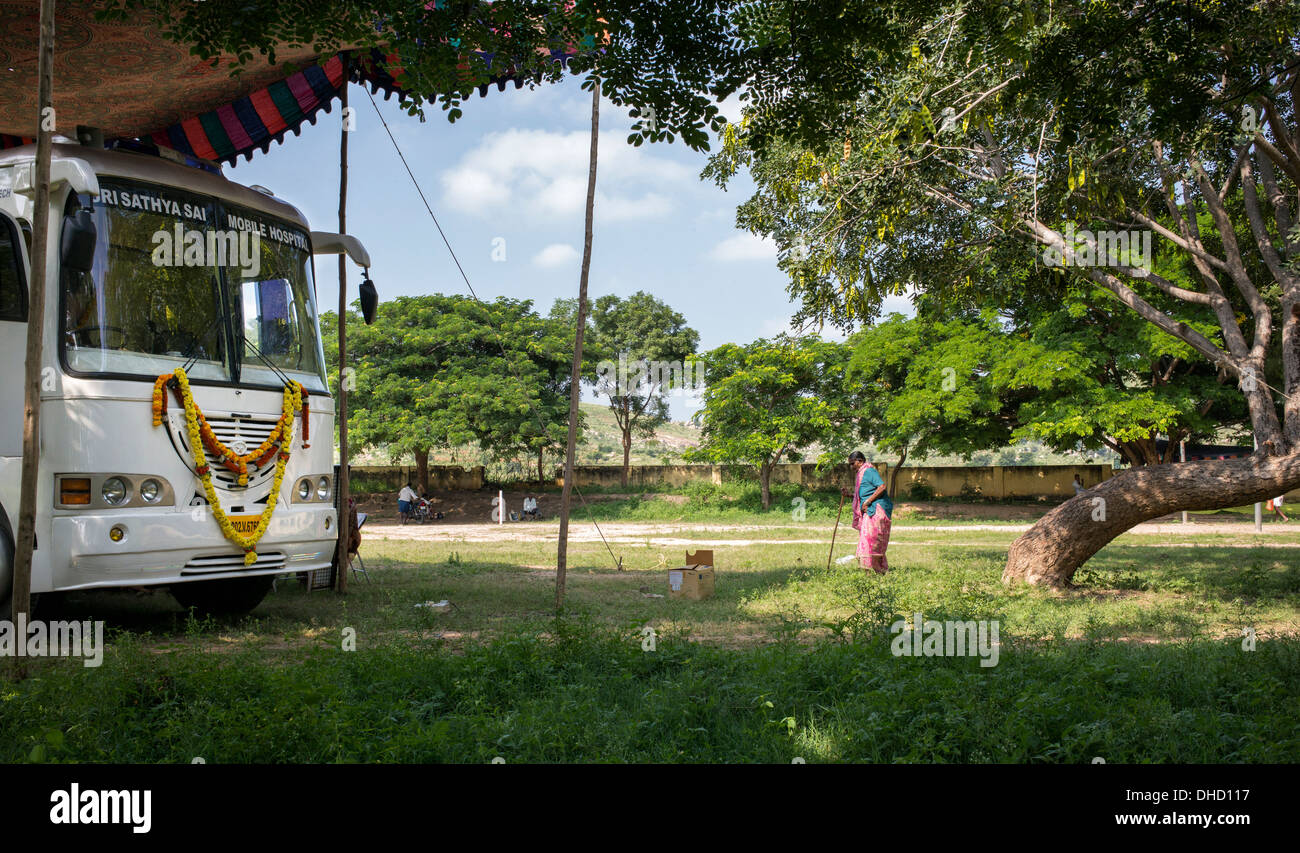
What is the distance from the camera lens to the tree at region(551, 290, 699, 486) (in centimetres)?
3859

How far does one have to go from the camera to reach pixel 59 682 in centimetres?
484

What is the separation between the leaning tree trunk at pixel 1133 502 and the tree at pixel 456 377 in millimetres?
20717

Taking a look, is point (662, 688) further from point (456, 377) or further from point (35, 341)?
point (456, 377)

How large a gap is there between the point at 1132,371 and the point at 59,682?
96.0 ft

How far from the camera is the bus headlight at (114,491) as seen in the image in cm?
634

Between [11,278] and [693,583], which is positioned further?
→ [693,583]

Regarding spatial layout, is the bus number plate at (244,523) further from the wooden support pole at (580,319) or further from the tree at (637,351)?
the tree at (637,351)

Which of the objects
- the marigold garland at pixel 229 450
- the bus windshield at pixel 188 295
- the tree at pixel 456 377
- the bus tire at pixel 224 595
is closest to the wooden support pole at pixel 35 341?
the bus windshield at pixel 188 295

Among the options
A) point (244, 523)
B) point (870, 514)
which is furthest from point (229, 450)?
point (870, 514)

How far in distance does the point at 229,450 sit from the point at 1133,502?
32.8 feet

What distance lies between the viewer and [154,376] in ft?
21.8

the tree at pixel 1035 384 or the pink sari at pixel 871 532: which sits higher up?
the tree at pixel 1035 384

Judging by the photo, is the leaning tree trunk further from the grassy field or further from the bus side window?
the bus side window
